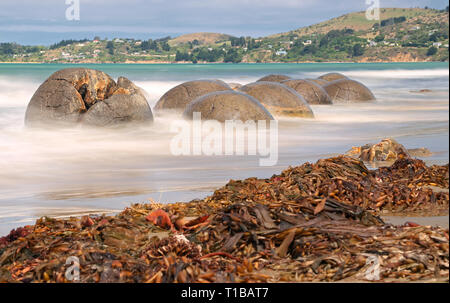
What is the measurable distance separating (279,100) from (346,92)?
8.76 metres

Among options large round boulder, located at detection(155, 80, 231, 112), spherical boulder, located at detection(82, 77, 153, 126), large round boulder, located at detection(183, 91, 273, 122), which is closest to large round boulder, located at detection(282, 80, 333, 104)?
large round boulder, located at detection(155, 80, 231, 112)

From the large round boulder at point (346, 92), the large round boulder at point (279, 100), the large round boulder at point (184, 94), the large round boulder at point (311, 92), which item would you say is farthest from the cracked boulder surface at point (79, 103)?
the large round boulder at point (346, 92)

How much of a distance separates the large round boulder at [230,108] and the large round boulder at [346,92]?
11.3m

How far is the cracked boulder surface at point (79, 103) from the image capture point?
14828mm

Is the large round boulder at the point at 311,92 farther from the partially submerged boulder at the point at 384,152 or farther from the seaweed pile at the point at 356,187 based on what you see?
the seaweed pile at the point at 356,187

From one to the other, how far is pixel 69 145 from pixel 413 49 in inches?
3773

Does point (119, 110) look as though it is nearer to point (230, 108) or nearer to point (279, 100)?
point (230, 108)

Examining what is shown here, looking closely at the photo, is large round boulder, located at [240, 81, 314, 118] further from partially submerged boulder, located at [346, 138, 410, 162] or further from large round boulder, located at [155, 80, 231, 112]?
partially submerged boulder, located at [346, 138, 410, 162]

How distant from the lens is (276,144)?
13.6 meters

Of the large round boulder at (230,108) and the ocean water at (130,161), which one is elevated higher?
the large round boulder at (230,108)

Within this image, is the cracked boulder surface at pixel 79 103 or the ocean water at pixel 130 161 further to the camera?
the cracked boulder surface at pixel 79 103

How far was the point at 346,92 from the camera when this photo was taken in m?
25.5

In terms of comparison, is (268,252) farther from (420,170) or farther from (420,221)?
(420,170)

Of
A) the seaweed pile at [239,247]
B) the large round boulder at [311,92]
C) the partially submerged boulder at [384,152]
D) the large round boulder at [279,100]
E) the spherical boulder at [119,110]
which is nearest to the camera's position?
the seaweed pile at [239,247]
